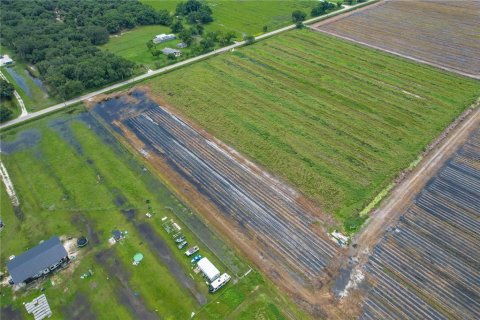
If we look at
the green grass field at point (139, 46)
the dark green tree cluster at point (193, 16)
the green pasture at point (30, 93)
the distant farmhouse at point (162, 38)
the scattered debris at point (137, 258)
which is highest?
the dark green tree cluster at point (193, 16)

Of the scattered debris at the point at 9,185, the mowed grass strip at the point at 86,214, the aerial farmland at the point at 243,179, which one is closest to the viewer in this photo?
the mowed grass strip at the point at 86,214

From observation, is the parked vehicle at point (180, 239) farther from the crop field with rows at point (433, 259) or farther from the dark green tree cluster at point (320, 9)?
the dark green tree cluster at point (320, 9)

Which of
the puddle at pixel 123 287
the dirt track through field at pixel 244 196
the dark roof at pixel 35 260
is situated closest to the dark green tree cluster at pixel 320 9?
the dirt track through field at pixel 244 196

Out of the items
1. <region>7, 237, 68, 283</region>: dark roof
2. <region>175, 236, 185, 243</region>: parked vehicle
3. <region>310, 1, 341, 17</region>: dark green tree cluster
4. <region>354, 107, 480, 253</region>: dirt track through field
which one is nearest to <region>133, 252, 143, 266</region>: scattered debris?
<region>175, 236, 185, 243</region>: parked vehicle

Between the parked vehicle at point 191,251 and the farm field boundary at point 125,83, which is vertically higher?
the farm field boundary at point 125,83

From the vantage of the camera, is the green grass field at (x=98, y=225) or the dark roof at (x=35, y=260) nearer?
the green grass field at (x=98, y=225)

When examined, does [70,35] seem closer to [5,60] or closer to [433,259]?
[5,60]

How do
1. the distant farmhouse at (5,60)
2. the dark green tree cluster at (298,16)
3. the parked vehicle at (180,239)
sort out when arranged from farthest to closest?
the dark green tree cluster at (298,16)
the distant farmhouse at (5,60)
the parked vehicle at (180,239)
